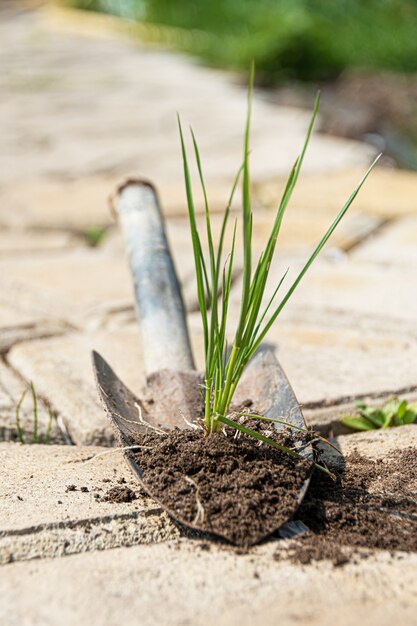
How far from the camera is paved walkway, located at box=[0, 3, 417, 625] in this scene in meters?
1.05

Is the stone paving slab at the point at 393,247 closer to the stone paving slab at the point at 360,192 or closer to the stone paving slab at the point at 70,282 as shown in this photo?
the stone paving slab at the point at 360,192

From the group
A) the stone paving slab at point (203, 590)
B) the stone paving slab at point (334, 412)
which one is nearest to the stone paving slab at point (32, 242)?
the stone paving slab at point (334, 412)

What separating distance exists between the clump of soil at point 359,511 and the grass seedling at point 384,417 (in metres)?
0.22

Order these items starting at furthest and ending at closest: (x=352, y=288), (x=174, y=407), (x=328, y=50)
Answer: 1. (x=328, y=50)
2. (x=352, y=288)
3. (x=174, y=407)

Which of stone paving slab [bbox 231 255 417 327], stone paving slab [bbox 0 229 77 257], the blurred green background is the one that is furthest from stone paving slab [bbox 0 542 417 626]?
the blurred green background

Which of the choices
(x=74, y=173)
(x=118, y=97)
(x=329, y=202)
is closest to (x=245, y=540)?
(x=329, y=202)

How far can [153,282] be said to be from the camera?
187cm

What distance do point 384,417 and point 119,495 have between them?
62 centimetres

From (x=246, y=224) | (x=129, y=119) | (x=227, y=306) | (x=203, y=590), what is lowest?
(x=129, y=119)

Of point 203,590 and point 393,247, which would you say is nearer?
point 203,590

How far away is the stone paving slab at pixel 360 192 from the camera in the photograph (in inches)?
131

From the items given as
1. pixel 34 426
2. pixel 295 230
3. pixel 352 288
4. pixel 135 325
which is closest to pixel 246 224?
pixel 34 426

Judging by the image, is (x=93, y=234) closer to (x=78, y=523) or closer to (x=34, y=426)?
(x=34, y=426)

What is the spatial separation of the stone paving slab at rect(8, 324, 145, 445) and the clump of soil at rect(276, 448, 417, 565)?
1.67 ft
